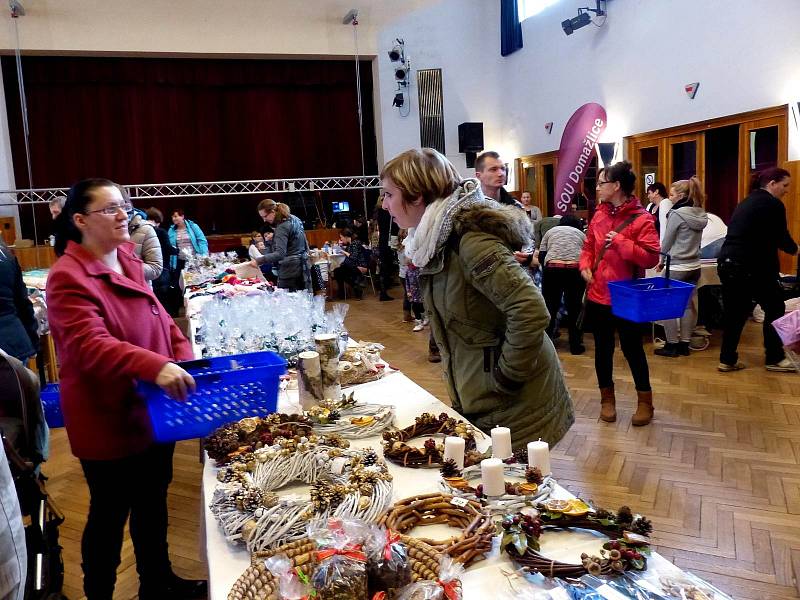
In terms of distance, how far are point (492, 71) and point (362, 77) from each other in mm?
2959

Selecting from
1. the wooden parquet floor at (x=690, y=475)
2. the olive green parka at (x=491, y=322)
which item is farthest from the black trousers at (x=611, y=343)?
the olive green parka at (x=491, y=322)

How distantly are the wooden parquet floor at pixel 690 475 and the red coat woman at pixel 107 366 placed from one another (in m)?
0.27

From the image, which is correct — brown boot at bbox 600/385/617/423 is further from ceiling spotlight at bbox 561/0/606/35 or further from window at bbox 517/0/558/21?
window at bbox 517/0/558/21

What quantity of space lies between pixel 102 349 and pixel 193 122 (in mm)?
12710

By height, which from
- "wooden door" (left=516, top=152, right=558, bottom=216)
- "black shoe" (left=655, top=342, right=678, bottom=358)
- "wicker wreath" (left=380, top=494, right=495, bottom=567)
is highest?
"wooden door" (left=516, top=152, right=558, bottom=216)

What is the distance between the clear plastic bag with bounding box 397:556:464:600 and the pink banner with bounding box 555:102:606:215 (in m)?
9.19

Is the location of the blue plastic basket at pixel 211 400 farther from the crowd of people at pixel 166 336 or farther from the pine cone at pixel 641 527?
the pine cone at pixel 641 527

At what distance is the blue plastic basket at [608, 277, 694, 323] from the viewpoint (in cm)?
→ 337

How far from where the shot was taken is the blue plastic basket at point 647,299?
3.37 m

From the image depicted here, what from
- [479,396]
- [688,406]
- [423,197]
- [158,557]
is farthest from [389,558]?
[688,406]

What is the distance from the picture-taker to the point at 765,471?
10.4ft

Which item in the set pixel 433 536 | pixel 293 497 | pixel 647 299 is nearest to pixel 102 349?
pixel 293 497

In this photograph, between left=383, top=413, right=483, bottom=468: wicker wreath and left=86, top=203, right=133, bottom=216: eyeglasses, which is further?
left=86, top=203, right=133, bottom=216: eyeglasses

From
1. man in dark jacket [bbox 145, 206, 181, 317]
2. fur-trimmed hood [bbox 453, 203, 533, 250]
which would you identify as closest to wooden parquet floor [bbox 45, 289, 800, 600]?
fur-trimmed hood [bbox 453, 203, 533, 250]
